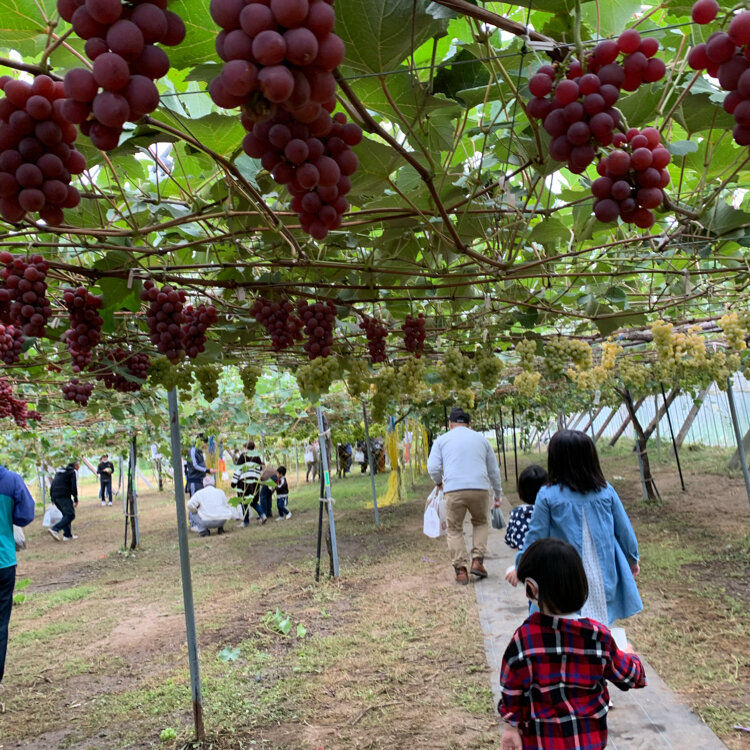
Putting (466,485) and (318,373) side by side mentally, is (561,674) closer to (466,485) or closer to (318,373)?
(318,373)

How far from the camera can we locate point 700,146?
200 cm

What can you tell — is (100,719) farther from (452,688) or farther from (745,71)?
(745,71)

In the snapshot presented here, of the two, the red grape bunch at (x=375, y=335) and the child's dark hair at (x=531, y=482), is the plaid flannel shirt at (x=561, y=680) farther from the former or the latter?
the red grape bunch at (x=375, y=335)

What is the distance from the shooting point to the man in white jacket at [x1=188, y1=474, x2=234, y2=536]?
1185 cm

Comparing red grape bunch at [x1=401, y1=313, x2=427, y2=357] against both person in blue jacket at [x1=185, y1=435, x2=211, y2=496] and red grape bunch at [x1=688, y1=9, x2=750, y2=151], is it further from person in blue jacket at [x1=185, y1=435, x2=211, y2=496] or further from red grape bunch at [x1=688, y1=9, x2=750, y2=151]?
person in blue jacket at [x1=185, y1=435, x2=211, y2=496]

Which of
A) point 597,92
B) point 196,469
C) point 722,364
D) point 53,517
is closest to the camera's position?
point 597,92

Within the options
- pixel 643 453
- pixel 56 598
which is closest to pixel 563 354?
pixel 643 453

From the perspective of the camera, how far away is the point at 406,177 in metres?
1.86

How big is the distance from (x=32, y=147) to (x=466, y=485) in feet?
18.2

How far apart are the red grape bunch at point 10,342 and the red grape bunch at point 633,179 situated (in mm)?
2623

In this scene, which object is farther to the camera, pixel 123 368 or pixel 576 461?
pixel 123 368

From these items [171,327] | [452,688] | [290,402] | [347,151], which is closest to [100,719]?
[452,688]

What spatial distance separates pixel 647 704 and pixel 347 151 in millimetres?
3666

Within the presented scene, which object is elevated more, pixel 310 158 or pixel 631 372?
pixel 631 372
